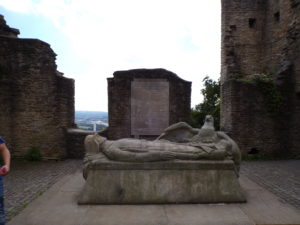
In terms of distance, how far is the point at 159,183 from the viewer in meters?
4.32

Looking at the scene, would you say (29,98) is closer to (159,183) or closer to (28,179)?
(28,179)

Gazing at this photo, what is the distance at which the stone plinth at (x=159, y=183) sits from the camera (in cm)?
427

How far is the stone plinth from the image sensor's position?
14.0 ft

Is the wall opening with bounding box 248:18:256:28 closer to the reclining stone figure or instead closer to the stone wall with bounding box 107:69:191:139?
the stone wall with bounding box 107:69:191:139

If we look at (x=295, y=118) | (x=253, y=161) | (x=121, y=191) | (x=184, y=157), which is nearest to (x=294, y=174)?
(x=253, y=161)

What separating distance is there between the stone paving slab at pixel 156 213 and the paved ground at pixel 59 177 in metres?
0.44

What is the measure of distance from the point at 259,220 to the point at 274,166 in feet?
17.2

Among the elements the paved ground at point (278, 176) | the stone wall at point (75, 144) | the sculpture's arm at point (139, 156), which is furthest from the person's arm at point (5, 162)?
the stone wall at point (75, 144)

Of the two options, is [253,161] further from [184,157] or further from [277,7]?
[277,7]

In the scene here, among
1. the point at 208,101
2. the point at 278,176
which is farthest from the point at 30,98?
the point at 208,101

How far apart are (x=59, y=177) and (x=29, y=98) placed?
3782 millimetres

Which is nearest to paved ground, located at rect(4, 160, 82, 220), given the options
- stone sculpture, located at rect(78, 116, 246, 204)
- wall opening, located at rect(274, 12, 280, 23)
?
stone sculpture, located at rect(78, 116, 246, 204)

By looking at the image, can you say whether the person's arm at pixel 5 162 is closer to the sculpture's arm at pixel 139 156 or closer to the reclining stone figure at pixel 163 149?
the reclining stone figure at pixel 163 149

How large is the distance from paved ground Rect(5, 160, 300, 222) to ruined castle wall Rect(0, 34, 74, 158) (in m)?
0.79
